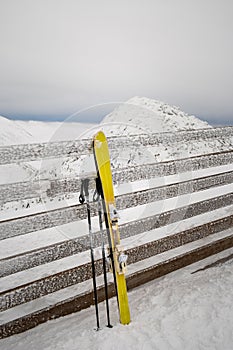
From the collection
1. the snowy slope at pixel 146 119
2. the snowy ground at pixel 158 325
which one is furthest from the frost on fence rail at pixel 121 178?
the snowy ground at pixel 158 325

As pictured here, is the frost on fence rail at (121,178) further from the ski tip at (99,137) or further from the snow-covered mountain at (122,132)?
the ski tip at (99,137)

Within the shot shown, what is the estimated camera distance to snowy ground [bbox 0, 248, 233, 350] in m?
1.50

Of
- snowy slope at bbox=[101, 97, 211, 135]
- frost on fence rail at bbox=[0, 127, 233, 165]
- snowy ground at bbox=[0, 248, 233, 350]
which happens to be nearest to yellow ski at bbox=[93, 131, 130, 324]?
frost on fence rail at bbox=[0, 127, 233, 165]

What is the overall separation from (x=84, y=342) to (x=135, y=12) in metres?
3.25

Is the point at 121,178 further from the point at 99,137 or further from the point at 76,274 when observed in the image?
the point at 76,274

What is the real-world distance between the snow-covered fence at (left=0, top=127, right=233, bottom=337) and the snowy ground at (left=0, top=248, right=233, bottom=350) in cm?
9

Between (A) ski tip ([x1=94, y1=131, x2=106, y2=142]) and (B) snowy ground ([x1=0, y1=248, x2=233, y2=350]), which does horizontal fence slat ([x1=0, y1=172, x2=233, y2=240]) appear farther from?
(B) snowy ground ([x1=0, y1=248, x2=233, y2=350])

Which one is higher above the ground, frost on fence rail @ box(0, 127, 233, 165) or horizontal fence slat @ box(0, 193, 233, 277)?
frost on fence rail @ box(0, 127, 233, 165)

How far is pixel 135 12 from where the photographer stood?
3.62 meters

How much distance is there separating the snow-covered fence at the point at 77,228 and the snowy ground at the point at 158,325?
0.09m

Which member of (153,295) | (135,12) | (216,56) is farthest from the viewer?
(216,56)

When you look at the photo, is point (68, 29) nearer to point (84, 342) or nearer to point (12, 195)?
point (12, 195)

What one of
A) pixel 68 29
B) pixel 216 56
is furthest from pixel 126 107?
pixel 216 56

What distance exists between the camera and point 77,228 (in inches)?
78.5
